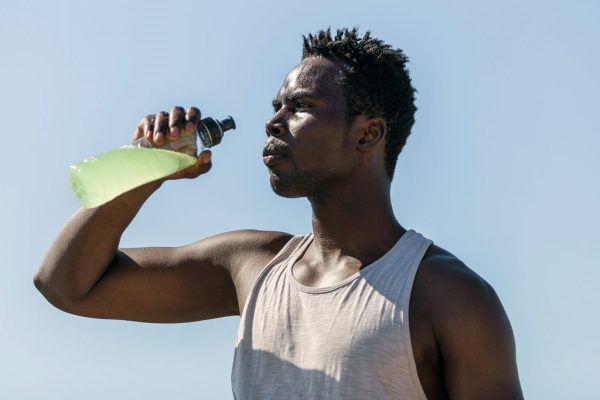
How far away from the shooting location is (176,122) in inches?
235

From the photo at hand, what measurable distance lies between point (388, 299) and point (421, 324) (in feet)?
0.70

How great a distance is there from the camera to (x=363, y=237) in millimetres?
6086

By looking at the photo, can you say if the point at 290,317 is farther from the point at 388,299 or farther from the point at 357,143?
the point at 357,143

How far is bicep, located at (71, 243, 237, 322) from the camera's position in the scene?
6.49 m

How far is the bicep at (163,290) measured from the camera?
21.3 ft

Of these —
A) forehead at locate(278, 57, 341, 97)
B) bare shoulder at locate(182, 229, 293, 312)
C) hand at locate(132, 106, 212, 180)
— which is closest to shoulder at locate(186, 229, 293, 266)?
bare shoulder at locate(182, 229, 293, 312)

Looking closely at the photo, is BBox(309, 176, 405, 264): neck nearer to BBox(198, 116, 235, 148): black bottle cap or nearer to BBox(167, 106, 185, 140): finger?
BBox(198, 116, 235, 148): black bottle cap

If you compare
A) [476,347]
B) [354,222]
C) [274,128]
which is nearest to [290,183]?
[274,128]

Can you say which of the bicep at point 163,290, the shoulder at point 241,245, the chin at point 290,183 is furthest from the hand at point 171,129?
the bicep at point 163,290

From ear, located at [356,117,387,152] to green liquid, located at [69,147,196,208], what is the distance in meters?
0.93

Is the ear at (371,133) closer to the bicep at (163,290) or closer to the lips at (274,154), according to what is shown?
the lips at (274,154)

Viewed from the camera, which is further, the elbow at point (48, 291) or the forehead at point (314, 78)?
the elbow at point (48, 291)

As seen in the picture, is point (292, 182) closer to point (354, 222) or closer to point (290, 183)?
point (290, 183)

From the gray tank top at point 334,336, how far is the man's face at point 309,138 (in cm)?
51
